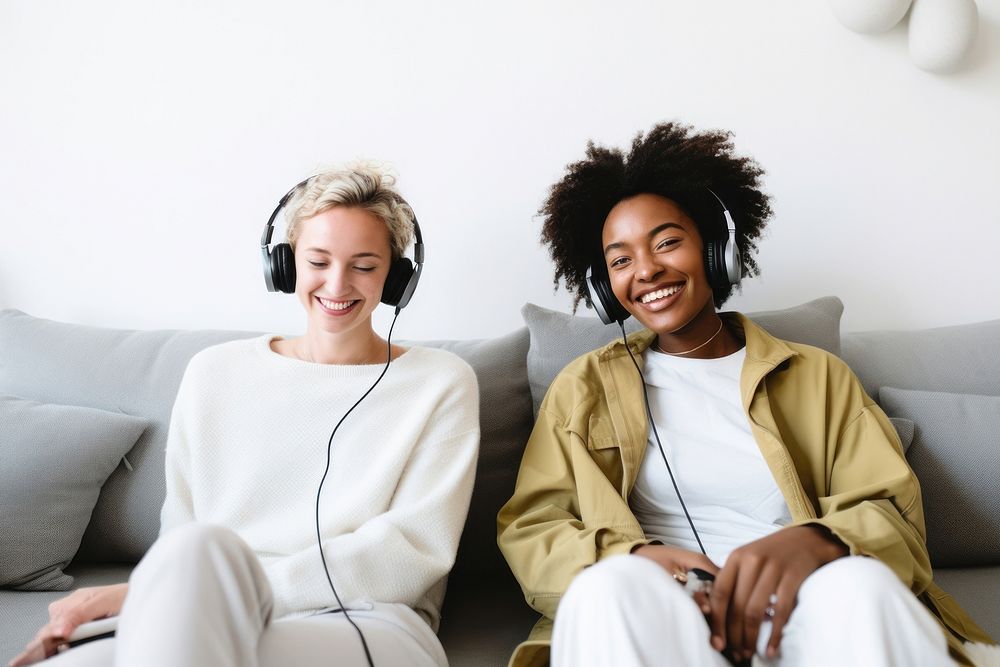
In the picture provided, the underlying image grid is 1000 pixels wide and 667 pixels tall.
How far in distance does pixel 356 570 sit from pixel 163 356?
2.65ft

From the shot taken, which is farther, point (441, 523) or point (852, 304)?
point (852, 304)

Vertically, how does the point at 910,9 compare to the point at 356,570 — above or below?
above

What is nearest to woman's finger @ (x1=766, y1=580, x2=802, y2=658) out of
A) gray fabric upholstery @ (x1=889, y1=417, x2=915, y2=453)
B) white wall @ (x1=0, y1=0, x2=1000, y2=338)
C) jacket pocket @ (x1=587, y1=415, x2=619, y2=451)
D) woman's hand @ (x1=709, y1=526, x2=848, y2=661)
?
woman's hand @ (x1=709, y1=526, x2=848, y2=661)

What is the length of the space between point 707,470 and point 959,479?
582mm

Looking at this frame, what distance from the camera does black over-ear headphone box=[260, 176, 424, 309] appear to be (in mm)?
1484

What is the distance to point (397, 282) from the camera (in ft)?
4.96

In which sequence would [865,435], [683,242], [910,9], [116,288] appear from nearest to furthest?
[865,435], [683,242], [910,9], [116,288]

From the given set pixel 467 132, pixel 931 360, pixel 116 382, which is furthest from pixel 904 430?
pixel 116 382

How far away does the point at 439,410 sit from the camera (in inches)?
58.0

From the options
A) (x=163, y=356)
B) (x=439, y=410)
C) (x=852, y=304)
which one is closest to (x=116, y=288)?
(x=163, y=356)

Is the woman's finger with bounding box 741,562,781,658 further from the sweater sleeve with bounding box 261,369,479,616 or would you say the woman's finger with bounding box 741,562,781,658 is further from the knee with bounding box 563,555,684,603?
the sweater sleeve with bounding box 261,369,479,616

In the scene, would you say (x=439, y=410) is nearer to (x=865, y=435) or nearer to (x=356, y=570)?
(x=356, y=570)

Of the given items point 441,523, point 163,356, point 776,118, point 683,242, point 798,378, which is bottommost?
point 441,523

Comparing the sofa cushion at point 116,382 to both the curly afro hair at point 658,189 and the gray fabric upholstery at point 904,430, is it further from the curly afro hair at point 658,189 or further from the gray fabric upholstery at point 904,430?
the gray fabric upholstery at point 904,430
